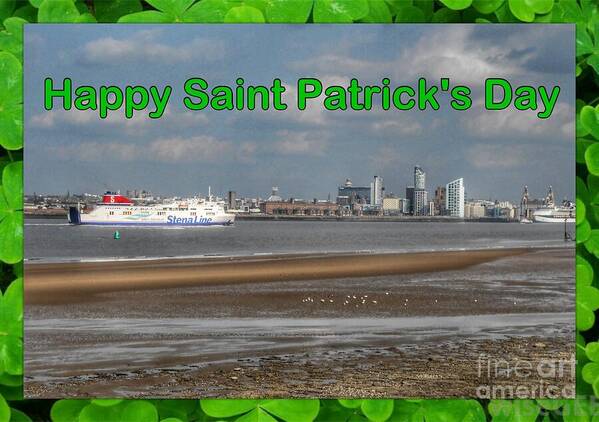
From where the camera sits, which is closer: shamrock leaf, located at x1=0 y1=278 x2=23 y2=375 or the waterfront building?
shamrock leaf, located at x1=0 y1=278 x2=23 y2=375

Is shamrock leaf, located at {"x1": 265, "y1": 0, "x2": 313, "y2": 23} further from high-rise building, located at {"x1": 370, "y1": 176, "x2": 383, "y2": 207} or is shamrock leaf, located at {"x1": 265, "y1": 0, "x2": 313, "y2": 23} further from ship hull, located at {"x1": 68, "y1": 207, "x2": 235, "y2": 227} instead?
ship hull, located at {"x1": 68, "y1": 207, "x2": 235, "y2": 227}

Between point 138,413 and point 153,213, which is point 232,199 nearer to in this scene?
point 153,213

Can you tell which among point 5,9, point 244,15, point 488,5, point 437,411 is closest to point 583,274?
point 437,411

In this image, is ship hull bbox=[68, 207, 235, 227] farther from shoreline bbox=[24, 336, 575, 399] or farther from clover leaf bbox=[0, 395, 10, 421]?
clover leaf bbox=[0, 395, 10, 421]

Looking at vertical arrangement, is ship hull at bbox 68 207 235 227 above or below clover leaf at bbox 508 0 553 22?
below

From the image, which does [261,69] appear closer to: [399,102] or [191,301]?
[399,102]

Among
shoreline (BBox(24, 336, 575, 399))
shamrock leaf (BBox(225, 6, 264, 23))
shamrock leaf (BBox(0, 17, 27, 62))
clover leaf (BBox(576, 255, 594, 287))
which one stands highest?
shamrock leaf (BBox(225, 6, 264, 23))

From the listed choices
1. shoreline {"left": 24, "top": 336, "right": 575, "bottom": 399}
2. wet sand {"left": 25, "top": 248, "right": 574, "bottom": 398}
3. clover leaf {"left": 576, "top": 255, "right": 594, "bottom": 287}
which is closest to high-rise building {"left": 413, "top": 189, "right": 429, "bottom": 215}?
wet sand {"left": 25, "top": 248, "right": 574, "bottom": 398}

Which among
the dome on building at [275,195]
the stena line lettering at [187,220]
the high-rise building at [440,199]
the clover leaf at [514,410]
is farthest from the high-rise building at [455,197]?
the stena line lettering at [187,220]

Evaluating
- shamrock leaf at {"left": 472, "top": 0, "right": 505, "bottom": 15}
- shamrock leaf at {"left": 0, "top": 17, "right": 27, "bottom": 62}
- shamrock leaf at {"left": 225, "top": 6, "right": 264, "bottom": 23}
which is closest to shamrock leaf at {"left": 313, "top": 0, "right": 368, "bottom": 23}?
shamrock leaf at {"left": 225, "top": 6, "right": 264, "bottom": 23}
